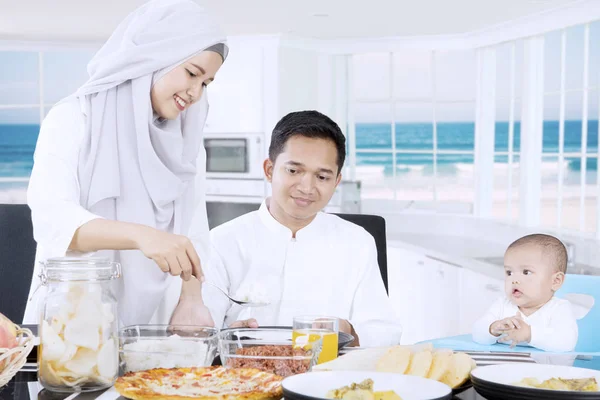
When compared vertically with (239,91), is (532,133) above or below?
below

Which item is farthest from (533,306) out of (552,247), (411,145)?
(411,145)

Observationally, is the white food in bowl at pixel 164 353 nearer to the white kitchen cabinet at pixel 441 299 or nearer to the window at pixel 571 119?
the white kitchen cabinet at pixel 441 299

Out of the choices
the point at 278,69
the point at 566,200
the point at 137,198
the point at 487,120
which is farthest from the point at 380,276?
the point at 566,200

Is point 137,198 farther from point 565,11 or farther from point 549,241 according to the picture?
point 565,11

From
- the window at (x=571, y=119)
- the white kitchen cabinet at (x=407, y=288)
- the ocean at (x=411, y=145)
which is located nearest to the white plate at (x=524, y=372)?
the window at (x=571, y=119)

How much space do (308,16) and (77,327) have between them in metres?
4.67

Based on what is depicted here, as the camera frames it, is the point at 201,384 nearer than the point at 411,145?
Yes

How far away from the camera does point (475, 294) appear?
404 cm

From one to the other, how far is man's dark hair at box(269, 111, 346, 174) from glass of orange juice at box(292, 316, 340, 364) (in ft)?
3.18

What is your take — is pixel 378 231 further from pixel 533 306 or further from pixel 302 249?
pixel 533 306

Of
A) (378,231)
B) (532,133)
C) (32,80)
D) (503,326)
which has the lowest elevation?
(503,326)

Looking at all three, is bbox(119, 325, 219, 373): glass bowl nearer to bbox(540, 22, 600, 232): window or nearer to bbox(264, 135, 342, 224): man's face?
bbox(264, 135, 342, 224): man's face

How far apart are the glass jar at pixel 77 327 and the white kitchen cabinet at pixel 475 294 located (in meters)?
2.91

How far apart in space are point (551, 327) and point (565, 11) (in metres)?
3.11
